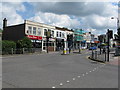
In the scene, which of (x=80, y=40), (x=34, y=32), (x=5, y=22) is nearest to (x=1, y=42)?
(x=34, y=32)

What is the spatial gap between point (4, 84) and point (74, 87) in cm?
324

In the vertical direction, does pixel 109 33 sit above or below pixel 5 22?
below

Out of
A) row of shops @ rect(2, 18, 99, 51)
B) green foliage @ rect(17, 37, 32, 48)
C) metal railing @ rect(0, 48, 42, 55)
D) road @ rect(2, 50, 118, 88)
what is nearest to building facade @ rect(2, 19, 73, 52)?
row of shops @ rect(2, 18, 99, 51)

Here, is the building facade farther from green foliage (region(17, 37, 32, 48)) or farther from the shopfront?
green foliage (region(17, 37, 32, 48))

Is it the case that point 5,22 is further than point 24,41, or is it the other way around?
point 5,22

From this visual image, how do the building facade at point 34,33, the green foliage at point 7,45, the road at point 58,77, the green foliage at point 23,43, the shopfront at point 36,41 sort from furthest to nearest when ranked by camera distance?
the shopfront at point 36,41 < the building facade at point 34,33 < the green foliage at point 23,43 < the green foliage at point 7,45 < the road at point 58,77

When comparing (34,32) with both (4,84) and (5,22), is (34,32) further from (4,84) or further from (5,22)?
(4,84)

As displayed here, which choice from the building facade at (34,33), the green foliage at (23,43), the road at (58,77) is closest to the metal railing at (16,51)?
the green foliage at (23,43)

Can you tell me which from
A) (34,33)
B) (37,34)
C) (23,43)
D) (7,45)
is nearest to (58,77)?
(7,45)

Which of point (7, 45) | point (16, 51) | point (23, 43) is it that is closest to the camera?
point (7, 45)

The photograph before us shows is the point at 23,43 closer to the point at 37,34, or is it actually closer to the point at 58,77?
the point at 37,34

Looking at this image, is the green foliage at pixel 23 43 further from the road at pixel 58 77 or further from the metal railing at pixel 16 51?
the road at pixel 58 77

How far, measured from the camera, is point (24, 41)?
106ft

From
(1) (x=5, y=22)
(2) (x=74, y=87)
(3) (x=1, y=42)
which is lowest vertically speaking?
(2) (x=74, y=87)
